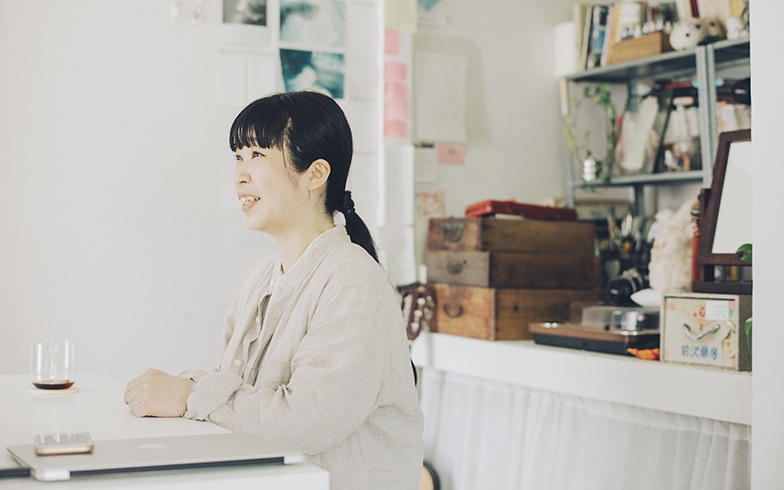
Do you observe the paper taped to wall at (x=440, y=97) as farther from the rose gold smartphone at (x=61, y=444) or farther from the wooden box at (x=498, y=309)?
the rose gold smartphone at (x=61, y=444)

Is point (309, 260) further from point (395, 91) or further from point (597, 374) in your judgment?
point (395, 91)

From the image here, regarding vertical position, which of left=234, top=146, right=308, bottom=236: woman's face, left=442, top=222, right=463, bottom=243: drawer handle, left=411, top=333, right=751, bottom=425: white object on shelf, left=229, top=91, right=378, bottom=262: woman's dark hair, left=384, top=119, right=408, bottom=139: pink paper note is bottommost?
left=411, top=333, right=751, bottom=425: white object on shelf

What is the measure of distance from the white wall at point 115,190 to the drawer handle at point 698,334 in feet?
4.57

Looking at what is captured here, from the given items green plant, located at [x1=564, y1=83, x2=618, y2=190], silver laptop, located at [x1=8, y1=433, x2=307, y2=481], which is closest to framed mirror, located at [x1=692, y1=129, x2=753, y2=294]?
green plant, located at [x1=564, y1=83, x2=618, y2=190]

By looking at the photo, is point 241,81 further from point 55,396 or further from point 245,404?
point 245,404

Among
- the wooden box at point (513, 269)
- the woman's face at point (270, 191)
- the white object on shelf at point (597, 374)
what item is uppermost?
the woman's face at point (270, 191)

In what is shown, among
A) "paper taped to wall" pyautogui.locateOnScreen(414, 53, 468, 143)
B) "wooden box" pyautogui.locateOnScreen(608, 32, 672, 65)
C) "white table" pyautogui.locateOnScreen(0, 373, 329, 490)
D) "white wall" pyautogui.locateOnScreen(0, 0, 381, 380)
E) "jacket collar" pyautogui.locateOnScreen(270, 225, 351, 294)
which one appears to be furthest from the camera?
"paper taped to wall" pyautogui.locateOnScreen(414, 53, 468, 143)

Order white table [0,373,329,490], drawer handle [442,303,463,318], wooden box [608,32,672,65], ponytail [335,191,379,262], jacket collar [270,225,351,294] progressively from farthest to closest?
wooden box [608,32,672,65], drawer handle [442,303,463,318], ponytail [335,191,379,262], jacket collar [270,225,351,294], white table [0,373,329,490]

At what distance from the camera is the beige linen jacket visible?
1.15 m

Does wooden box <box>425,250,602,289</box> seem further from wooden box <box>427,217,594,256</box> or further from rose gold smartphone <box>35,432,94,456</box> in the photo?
rose gold smartphone <box>35,432,94,456</box>

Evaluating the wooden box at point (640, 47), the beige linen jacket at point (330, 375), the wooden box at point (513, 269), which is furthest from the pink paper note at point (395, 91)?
the beige linen jacket at point (330, 375)

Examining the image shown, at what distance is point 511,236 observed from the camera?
2.63 meters

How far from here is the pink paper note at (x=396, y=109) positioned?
110 inches

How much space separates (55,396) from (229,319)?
441mm
